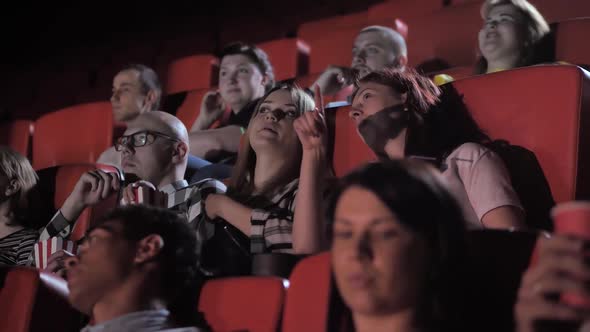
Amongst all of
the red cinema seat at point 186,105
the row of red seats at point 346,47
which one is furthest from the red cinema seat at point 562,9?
the red cinema seat at point 186,105

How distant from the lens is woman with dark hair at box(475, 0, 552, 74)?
0.83 m

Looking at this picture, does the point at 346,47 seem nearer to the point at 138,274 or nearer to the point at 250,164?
the point at 250,164

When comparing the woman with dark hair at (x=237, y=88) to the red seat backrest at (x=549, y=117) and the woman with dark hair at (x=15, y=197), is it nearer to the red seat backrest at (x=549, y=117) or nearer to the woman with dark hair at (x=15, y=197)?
the woman with dark hair at (x=15, y=197)

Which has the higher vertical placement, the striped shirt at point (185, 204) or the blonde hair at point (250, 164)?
the blonde hair at point (250, 164)

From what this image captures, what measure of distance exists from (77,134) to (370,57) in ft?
1.48

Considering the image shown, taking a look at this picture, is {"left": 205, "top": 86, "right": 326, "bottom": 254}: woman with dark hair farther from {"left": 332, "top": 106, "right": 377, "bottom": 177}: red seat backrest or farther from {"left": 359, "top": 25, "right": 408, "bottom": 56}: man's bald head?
{"left": 359, "top": 25, "right": 408, "bottom": 56}: man's bald head

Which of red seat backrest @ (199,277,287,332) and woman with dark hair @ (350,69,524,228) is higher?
woman with dark hair @ (350,69,524,228)

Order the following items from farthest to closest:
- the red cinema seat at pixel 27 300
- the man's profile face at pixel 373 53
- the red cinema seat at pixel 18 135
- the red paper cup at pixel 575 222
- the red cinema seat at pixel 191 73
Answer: the red cinema seat at pixel 191 73 < the red cinema seat at pixel 18 135 < the man's profile face at pixel 373 53 < the red cinema seat at pixel 27 300 < the red paper cup at pixel 575 222

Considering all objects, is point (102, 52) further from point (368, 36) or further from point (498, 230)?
point (498, 230)

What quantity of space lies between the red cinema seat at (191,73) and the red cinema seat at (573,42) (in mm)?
655

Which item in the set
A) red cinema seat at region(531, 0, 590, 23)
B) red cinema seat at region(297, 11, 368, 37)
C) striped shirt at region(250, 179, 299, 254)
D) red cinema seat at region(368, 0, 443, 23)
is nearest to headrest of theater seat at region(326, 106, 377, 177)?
striped shirt at region(250, 179, 299, 254)

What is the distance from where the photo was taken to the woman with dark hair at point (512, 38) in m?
0.83

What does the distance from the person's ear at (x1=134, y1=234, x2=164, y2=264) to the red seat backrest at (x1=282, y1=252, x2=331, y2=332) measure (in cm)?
11

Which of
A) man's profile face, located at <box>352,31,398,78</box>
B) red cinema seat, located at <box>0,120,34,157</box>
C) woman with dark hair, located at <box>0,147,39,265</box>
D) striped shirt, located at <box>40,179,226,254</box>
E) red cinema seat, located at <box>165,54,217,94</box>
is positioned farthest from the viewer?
red cinema seat, located at <box>165,54,217,94</box>
